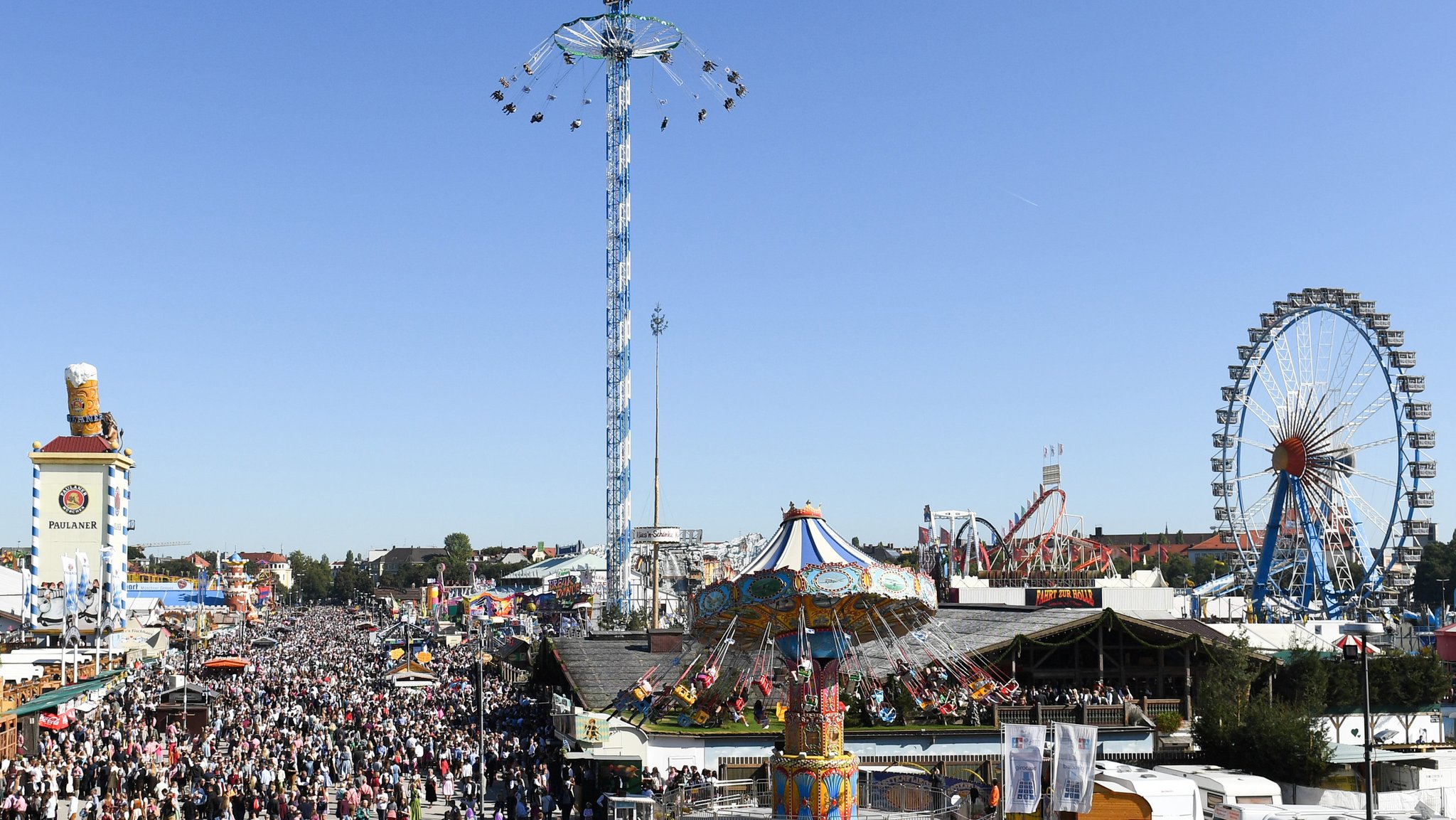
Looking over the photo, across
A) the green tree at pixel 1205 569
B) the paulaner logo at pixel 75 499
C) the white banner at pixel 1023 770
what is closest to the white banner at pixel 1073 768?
the white banner at pixel 1023 770

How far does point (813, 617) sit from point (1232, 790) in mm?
8728

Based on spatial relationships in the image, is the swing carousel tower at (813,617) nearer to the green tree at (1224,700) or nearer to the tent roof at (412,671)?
the green tree at (1224,700)

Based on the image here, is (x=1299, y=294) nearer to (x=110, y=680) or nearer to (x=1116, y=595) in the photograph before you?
(x=1116, y=595)

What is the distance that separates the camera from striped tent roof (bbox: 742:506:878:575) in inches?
981

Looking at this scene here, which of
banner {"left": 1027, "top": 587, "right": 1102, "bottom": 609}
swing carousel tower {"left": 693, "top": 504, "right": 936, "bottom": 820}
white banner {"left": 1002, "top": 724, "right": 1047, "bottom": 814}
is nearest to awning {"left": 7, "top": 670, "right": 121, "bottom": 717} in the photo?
swing carousel tower {"left": 693, "top": 504, "right": 936, "bottom": 820}

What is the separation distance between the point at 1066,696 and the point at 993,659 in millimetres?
1929

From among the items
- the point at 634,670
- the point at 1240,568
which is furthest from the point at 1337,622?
the point at 634,670

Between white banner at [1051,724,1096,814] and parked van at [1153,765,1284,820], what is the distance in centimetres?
669

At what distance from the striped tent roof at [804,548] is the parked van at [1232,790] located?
7701 millimetres

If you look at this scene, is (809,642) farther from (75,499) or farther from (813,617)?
(75,499)

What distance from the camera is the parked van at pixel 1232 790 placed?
25547mm

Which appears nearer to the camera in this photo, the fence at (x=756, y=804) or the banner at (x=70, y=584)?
the fence at (x=756, y=804)

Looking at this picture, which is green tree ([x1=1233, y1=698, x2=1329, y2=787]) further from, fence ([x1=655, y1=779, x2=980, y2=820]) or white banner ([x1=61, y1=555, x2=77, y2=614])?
white banner ([x1=61, y1=555, x2=77, y2=614])

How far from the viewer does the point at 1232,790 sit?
25.6 metres
